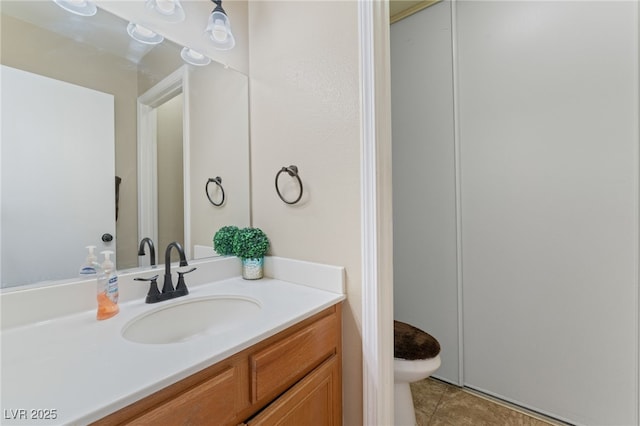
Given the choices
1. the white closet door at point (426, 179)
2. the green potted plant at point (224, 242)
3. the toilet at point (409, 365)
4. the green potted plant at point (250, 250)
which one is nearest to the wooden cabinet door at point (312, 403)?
the toilet at point (409, 365)

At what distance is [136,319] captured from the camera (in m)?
0.83

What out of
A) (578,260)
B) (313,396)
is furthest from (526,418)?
(313,396)

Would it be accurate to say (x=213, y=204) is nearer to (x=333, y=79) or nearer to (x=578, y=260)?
(x=333, y=79)

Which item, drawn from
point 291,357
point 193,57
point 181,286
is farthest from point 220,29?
point 291,357

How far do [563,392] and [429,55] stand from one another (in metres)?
2.08

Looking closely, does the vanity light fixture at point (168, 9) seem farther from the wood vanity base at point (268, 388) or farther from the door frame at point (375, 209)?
the wood vanity base at point (268, 388)

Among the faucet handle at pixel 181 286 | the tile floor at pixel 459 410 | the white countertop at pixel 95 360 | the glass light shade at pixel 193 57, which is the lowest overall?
the tile floor at pixel 459 410

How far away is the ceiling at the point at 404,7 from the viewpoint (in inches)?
69.8

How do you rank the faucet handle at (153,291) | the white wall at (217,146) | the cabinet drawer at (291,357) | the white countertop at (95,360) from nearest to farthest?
1. the white countertop at (95,360)
2. the cabinet drawer at (291,357)
3. the faucet handle at (153,291)
4. the white wall at (217,146)

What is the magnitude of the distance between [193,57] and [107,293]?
3.31 feet

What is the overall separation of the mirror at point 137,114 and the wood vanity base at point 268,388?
0.64m

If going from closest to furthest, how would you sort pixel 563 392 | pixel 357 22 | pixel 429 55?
pixel 357 22, pixel 563 392, pixel 429 55

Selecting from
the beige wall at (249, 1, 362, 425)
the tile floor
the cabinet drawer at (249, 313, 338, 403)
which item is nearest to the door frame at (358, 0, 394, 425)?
the beige wall at (249, 1, 362, 425)

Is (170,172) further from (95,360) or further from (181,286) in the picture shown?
(95,360)
